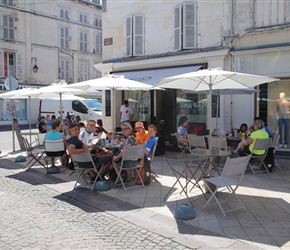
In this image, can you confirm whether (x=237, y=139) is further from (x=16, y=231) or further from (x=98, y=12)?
(x=98, y=12)

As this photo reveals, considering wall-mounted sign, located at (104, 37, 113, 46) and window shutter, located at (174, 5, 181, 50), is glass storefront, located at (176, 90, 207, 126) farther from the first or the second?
wall-mounted sign, located at (104, 37, 113, 46)

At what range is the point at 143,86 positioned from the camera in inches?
321

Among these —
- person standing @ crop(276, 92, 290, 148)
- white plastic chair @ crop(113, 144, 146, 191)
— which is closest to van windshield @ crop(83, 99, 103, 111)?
person standing @ crop(276, 92, 290, 148)

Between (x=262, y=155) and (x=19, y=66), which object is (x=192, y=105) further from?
(x=19, y=66)

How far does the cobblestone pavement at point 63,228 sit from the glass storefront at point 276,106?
23.7 feet

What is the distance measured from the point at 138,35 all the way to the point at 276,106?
5.86m

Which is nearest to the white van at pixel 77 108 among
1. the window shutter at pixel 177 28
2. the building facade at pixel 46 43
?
the building facade at pixel 46 43

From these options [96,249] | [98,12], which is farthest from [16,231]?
[98,12]

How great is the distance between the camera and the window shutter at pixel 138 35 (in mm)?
12938

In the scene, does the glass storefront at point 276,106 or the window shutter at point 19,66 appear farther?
the window shutter at point 19,66

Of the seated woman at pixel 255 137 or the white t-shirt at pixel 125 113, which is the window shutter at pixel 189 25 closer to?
the white t-shirt at pixel 125 113

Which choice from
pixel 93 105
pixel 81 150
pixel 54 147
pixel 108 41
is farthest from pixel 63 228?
pixel 93 105

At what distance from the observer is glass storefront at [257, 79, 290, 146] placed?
10.2 metres

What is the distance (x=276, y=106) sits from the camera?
1043 cm
